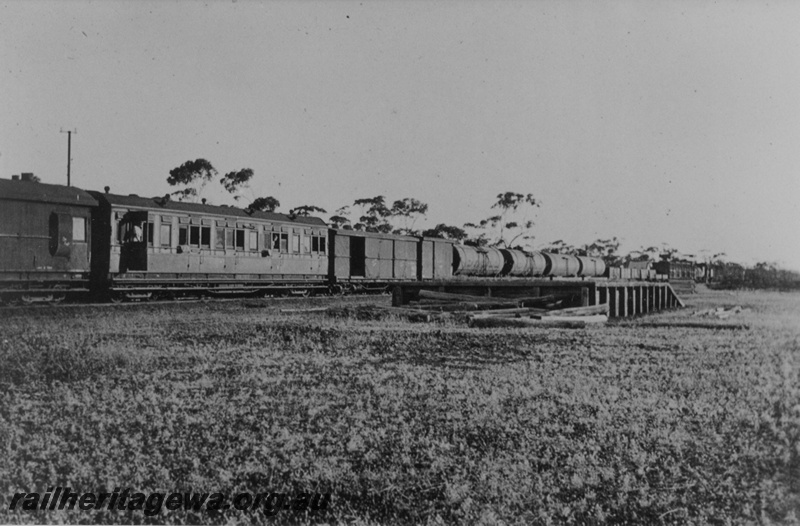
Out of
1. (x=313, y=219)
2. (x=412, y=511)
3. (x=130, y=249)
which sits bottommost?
(x=412, y=511)

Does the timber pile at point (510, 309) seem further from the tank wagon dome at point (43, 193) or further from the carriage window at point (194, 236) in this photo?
the tank wagon dome at point (43, 193)

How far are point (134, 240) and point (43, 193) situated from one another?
2.62 m

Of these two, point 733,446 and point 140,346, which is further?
point 140,346

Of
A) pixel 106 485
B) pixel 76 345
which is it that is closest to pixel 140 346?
pixel 76 345

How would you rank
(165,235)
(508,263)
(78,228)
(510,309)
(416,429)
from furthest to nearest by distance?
(508,263), (165,235), (78,228), (510,309), (416,429)

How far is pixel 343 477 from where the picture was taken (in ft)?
13.2

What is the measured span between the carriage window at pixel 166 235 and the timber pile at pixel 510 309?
7288 mm

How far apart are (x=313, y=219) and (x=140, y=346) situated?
1661 cm

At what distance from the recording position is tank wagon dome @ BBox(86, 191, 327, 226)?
1738 centimetres

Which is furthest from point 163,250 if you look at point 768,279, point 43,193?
point 768,279

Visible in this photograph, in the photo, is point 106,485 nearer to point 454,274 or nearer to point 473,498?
point 473,498

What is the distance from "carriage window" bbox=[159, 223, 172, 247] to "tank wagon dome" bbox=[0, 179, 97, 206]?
6.45 feet

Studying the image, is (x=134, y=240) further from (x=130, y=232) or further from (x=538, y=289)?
(x=538, y=289)

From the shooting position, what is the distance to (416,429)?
496 centimetres
